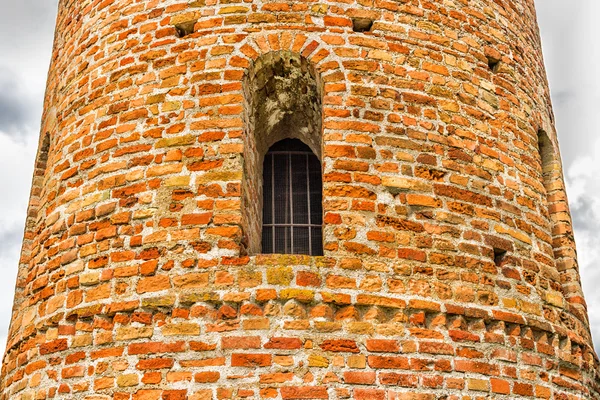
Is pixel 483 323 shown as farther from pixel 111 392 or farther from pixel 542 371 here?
pixel 111 392

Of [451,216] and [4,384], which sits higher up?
[451,216]

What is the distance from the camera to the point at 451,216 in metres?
4.47

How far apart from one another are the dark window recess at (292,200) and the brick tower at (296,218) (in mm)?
17

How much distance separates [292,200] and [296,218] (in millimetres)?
154

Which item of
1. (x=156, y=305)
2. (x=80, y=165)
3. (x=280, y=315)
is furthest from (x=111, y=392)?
(x=80, y=165)

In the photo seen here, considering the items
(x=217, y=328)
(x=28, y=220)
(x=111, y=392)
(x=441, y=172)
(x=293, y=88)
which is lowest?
(x=111, y=392)

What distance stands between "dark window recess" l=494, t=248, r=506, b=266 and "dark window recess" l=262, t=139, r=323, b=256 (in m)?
1.24

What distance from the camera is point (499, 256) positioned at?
4.62 m

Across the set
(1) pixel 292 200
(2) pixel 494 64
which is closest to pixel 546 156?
(2) pixel 494 64

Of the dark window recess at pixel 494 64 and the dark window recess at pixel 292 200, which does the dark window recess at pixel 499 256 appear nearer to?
the dark window recess at pixel 292 200

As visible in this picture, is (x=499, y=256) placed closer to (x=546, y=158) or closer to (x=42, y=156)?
(x=546, y=158)

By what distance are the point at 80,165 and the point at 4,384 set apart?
5.38ft

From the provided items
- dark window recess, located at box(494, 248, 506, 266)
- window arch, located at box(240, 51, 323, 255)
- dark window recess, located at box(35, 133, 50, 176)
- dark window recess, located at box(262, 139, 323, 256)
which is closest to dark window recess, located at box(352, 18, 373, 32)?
window arch, located at box(240, 51, 323, 255)

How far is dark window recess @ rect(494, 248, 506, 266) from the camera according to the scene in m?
4.60
